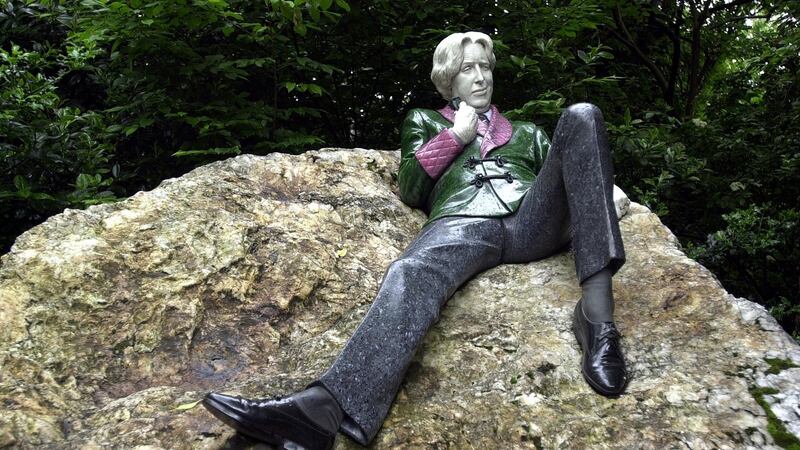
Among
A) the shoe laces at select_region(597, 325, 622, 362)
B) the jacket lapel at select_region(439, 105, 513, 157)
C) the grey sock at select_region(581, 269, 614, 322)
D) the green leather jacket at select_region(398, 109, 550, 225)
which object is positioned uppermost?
the jacket lapel at select_region(439, 105, 513, 157)

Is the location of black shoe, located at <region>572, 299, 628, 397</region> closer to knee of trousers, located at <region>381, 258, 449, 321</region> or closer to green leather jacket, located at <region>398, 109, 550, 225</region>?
knee of trousers, located at <region>381, 258, 449, 321</region>

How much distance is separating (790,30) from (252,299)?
4502 mm

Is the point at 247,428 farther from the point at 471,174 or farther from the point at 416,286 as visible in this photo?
the point at 471,174

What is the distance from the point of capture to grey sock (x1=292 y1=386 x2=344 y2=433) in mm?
2252

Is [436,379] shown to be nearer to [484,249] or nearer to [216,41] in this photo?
[484,249]

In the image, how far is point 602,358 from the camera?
8.13 feet

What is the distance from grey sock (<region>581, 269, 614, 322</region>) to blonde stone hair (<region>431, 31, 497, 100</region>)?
160 centimetres

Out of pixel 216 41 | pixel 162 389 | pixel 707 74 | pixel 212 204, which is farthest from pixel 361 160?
pixel 707 74

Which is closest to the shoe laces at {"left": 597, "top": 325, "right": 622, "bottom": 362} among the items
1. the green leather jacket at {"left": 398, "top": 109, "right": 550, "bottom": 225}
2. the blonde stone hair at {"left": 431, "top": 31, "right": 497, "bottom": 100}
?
the green leather jacket at {"left": 398, "top": 109, "right": 550, "bottom": 225}

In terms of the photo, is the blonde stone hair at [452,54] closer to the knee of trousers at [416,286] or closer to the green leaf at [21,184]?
the knee of trousers at [416,286]

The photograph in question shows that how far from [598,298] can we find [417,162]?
1225 mm

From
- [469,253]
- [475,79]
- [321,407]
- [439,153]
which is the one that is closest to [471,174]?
[439,153]

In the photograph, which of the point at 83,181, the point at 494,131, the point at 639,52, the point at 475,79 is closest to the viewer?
the point at 494,131

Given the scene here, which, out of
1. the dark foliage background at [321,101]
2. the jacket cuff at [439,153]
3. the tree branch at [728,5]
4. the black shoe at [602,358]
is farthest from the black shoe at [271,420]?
the tree branch at [728,5]
